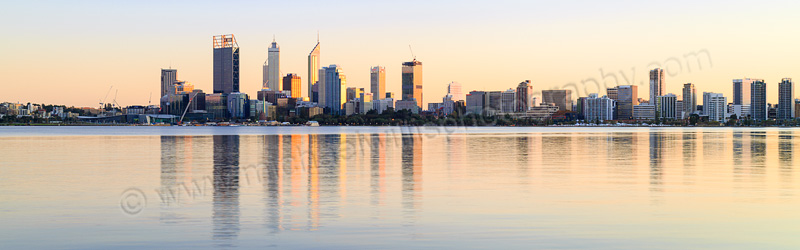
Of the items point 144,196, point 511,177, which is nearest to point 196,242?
point 144,196

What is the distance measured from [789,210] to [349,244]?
11753 millimetres

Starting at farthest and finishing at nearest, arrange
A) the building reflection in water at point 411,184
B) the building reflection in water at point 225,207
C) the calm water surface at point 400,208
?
1. the building reflection in water at point 411,184
2. the building reflection in water at point 225,207
3. the calm water surface at point 400,208

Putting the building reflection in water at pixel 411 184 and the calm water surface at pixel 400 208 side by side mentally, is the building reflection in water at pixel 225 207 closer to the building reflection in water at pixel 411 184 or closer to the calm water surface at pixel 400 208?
the calm water surface at pixel 400 208

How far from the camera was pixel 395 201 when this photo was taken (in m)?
19.8

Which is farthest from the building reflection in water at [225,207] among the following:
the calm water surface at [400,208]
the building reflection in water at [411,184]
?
the building reflection in water at [411,184]

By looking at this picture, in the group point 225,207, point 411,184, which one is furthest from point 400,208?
point 411,184

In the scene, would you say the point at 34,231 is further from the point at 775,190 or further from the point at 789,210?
the point at 775,190

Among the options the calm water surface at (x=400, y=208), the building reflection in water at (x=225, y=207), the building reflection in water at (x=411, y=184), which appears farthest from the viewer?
the building reflection in water at (x=411, y=184)

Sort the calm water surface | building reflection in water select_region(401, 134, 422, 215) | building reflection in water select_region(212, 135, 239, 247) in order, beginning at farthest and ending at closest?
building reflection in water select_region(401, 134, 422, 215)
building reflection in water select_region(212, 135, 239, 247)
the calm water surface

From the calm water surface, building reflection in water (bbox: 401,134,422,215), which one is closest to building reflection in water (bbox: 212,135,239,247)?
the calm water surface

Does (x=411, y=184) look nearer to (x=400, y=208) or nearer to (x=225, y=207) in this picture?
(x=400, y=208)

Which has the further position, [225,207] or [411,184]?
[411,184]

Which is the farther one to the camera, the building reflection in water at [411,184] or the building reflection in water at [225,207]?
the building reflection in water at [411,184]

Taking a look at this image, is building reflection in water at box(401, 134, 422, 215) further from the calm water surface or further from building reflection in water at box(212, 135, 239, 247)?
building reflection in water at box(212, 135, 239, 247)
